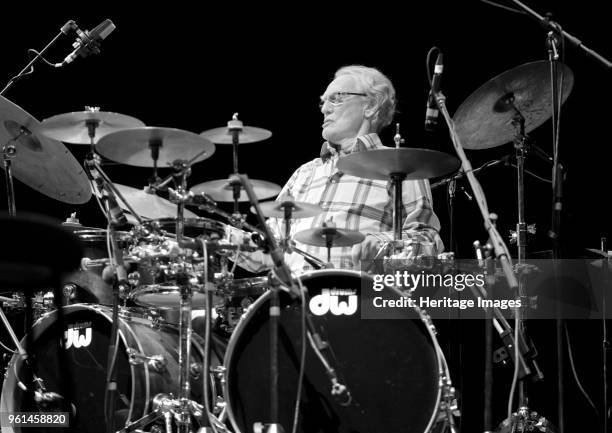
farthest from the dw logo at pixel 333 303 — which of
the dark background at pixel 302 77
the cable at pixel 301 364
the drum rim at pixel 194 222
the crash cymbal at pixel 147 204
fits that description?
the dark background at pixel 302 77

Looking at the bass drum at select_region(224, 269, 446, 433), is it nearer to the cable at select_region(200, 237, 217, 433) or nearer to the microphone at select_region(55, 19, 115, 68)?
the cable at select_region(200, 237, 217, 433)

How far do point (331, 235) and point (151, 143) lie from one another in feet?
2.27

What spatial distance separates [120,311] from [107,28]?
3.75 ft

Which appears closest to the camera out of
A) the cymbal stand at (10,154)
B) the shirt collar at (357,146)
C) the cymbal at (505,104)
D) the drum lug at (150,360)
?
the drum lug at (150,360)

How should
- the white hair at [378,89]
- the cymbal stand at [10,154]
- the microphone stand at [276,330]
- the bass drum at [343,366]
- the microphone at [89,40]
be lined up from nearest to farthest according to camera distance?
the microphone stand at [276,330] < the bass drum at [343,366] < the cymbal stand at [10,154] < the microphone at [89,40] < the white hair at [378,89]

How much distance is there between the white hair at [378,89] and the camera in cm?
414

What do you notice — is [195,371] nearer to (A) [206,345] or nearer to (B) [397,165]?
(A) [206,345]

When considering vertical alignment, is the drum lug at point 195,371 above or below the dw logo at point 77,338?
below

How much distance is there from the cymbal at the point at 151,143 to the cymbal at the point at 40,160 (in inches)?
17.7

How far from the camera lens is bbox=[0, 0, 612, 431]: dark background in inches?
165

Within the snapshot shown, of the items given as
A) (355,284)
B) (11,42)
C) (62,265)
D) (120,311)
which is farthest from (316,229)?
(11,42)

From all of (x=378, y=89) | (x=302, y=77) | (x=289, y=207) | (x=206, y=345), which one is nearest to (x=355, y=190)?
(x=378, y=89)

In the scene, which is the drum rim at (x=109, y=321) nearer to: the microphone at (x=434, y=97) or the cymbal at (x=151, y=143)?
the cymbal at (x=151, y=143)

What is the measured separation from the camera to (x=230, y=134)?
9.89 feet
